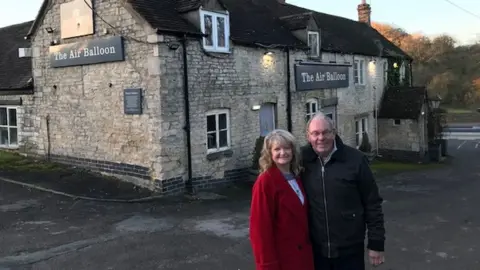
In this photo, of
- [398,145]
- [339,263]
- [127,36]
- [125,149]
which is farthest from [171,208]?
[398,145]

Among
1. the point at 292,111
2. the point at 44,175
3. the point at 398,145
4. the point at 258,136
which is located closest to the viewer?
the point at 44,175

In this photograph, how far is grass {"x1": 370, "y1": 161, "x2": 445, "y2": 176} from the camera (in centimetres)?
1972

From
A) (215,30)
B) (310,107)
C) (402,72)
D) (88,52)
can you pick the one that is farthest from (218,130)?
(402,72)

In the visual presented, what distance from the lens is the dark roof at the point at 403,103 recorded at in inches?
912

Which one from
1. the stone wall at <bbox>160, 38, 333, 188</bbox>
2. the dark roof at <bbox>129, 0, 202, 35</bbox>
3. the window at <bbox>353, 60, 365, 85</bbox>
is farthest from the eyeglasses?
the window at <bbox>353, 60, 365, 85</bbox>

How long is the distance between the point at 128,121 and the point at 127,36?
2315mm

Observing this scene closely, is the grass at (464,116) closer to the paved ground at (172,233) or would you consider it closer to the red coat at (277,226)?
the paved ground at (172,233)

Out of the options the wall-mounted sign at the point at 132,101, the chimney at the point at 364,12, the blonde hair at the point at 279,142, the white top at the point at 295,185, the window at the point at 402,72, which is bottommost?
the white top at the point at 295,185

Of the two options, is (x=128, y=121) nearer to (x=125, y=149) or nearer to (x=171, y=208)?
(x=125, y=149)

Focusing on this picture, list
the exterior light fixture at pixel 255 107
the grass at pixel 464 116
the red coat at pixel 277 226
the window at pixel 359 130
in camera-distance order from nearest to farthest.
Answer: the red coat at pixel 277 226
the exterior light fixture at pixel 255 107
the window at pixel 359 130
the grass at pixel 464 116

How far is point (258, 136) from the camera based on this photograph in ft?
50.8

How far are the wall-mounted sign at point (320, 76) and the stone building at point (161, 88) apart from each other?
83mm

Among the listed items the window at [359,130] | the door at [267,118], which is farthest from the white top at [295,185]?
the window at [359,130]

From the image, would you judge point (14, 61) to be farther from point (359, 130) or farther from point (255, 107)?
point (359, 130)
